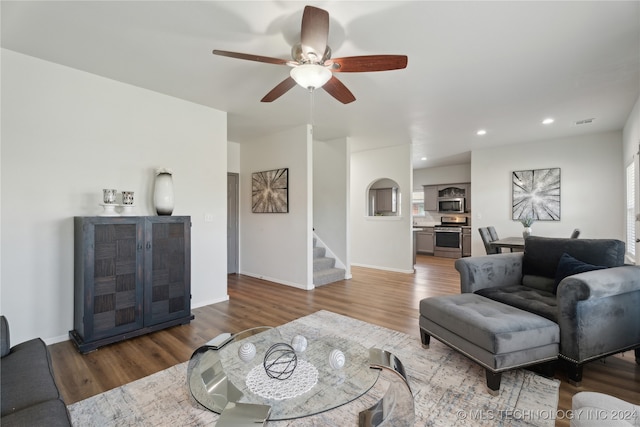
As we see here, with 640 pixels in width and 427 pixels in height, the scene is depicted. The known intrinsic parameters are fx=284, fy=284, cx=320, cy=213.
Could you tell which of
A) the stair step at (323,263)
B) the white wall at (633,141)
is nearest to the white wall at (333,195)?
→ the stair step at (323,263)

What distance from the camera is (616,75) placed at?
2906 millimetres

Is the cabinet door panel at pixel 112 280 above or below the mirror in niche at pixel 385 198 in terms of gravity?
below

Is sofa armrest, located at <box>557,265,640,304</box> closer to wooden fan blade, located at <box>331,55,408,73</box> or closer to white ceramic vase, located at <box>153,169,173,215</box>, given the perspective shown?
wooden fan blade, located at <box>331,55,408,73</box>

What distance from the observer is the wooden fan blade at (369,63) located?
191 cm

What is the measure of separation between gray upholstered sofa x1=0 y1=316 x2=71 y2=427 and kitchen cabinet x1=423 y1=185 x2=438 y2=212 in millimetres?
8792

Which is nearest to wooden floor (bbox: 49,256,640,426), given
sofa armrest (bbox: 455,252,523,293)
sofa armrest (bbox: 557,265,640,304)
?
sofa armrest (bbox: 557,265,640,304)

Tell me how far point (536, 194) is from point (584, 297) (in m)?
4.55

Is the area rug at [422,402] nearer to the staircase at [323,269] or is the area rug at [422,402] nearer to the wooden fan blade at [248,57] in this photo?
the wooden fan blade at [248,57]

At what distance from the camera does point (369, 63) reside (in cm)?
200

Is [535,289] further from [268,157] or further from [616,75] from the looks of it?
[268,157]

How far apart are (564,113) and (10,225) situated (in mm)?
6505

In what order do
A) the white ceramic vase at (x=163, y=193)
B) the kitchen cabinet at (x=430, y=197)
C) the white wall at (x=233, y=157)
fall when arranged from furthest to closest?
the kitchen cabinet at (x=430, y=197) → the white wall at (x=233, y=157) → the white ceramic vase at (x=163, y=193)

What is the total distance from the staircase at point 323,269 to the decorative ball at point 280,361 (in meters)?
2.92

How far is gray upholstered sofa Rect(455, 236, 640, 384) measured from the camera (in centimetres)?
197
